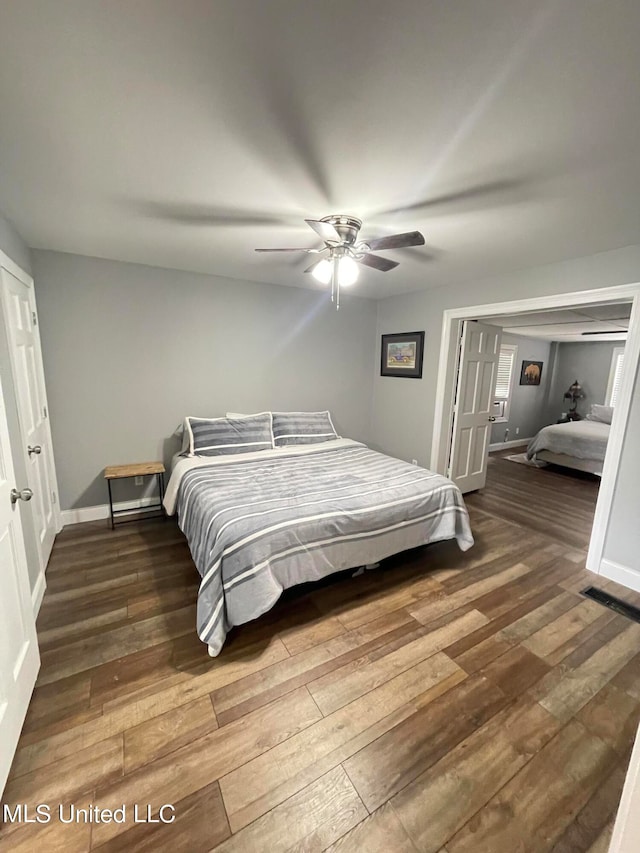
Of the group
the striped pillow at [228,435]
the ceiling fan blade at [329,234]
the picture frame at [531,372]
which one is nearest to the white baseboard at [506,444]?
the picture frame at [531,372]

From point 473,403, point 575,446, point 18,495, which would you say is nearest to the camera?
point 18,495

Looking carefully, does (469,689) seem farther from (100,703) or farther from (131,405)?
(131,405)

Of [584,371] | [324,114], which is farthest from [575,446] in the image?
[324,114]

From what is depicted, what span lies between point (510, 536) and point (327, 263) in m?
2.86

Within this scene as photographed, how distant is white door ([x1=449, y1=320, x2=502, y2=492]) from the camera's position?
3.92 metres

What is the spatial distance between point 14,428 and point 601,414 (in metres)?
7.56

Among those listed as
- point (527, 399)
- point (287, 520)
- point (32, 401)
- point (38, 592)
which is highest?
point (32, 401)

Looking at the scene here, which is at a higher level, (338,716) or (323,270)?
(323,270)

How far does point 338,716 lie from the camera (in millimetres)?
1554

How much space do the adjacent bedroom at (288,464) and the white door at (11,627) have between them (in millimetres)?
21

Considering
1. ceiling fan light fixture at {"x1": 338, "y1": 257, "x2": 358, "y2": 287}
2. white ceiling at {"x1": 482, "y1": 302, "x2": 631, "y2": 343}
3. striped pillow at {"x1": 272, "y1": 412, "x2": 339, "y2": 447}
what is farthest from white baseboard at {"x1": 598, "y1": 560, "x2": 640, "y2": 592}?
ceiling fan light fixture at {"x1": 338, "y1": 257, "x2": 358, "y2": 287}

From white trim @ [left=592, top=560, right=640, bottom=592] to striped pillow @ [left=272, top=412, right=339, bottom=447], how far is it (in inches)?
103

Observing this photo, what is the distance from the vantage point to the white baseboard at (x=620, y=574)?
2.50 meters

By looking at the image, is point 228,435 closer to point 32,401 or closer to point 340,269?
point 32,401
